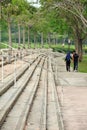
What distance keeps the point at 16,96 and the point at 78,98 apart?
183 inches

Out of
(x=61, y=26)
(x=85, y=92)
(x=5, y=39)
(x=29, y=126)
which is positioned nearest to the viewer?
(x=29, y=126)

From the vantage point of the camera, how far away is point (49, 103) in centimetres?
1655

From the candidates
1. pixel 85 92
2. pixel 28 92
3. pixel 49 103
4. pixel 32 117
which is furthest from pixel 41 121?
pixel 85 92

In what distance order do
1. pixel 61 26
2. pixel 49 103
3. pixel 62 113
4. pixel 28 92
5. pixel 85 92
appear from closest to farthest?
pixel 62 113 < pixel 49 103 < pixel 28 92 < pixel 85 92 < pixel 61 26

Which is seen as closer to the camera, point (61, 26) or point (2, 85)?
point (2, 85)

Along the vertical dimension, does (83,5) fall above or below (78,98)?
above

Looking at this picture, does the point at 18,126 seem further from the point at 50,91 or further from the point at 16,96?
the point at 50,91

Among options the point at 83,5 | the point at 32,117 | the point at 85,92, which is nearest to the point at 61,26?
the point at 83,5

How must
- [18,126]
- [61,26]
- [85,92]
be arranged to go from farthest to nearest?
[61,26] < [85,92] < [18,126]

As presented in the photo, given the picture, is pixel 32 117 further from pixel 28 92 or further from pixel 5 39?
pixel 5 39

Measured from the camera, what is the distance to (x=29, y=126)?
1149cm

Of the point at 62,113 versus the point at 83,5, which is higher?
the point at 83,5

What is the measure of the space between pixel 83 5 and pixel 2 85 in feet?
65.7

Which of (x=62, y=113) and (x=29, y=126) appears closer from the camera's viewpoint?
(x=29, y=126)
